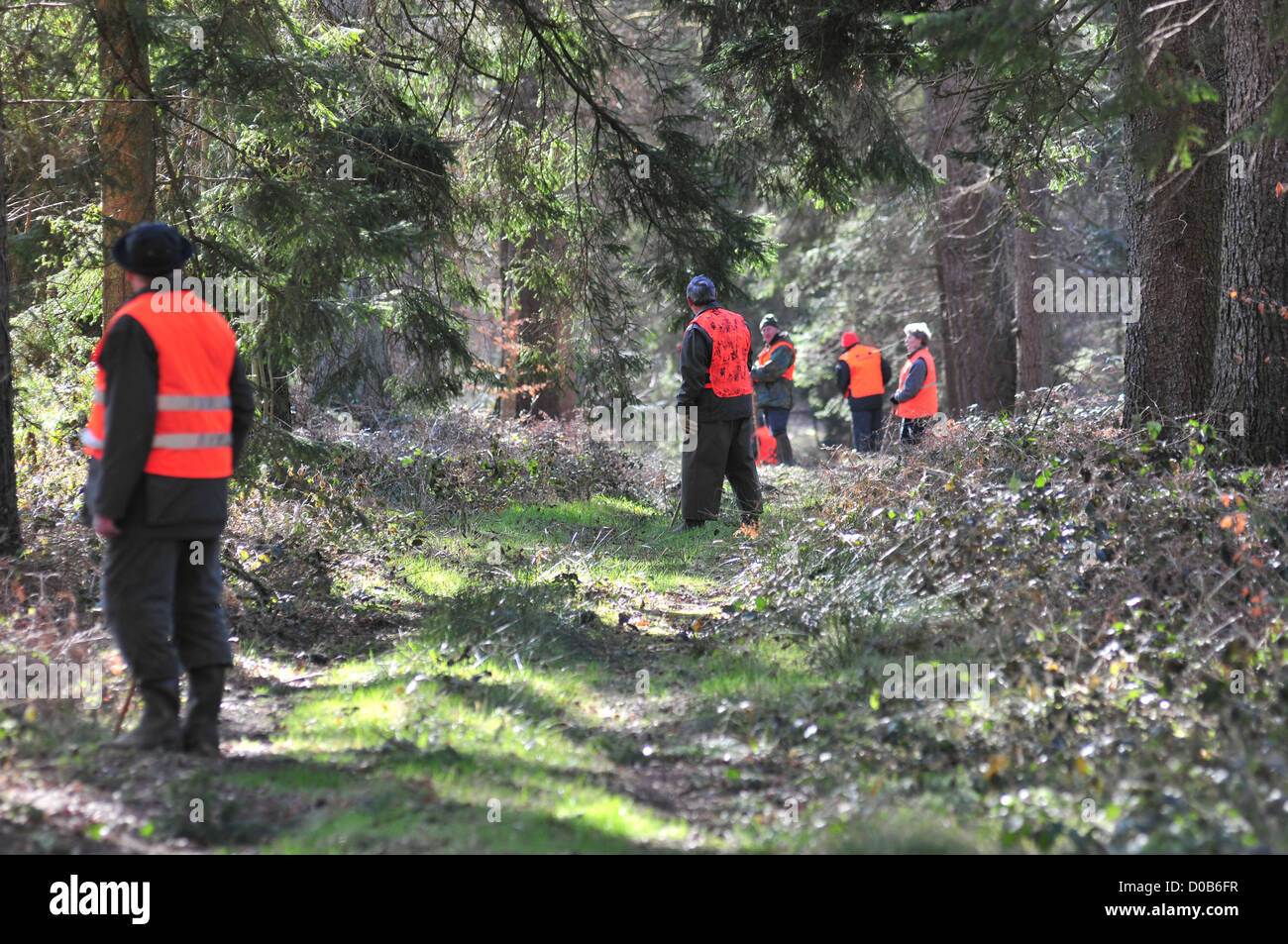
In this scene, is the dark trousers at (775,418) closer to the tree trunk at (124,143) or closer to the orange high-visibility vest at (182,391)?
the tree trunk at (124,143)

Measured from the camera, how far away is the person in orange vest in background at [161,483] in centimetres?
465

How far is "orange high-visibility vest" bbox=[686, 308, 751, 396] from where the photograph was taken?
10.0 metres

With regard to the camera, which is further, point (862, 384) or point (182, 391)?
point (862, 384)

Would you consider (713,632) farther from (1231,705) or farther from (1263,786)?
(1263,786)

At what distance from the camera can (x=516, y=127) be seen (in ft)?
35.2

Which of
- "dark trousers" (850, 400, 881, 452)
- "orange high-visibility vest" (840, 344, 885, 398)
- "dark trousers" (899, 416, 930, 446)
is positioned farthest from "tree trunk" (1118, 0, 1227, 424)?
"dark trousers" (850, 400, 881, 452)

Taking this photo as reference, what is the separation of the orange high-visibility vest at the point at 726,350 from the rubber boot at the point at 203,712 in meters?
5.95

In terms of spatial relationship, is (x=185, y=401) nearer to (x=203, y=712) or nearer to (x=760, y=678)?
(x=203, y=712)

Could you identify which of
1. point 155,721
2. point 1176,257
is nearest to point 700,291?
point 1176,257

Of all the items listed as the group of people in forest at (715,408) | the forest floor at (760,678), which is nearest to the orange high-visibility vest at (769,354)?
the group of people in forest at (715,408)

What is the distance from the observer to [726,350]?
396 inches

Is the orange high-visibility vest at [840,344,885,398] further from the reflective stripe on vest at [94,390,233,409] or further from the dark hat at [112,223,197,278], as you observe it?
the dark hat at [112,223,197,278]

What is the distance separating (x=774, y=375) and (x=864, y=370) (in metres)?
1.34
